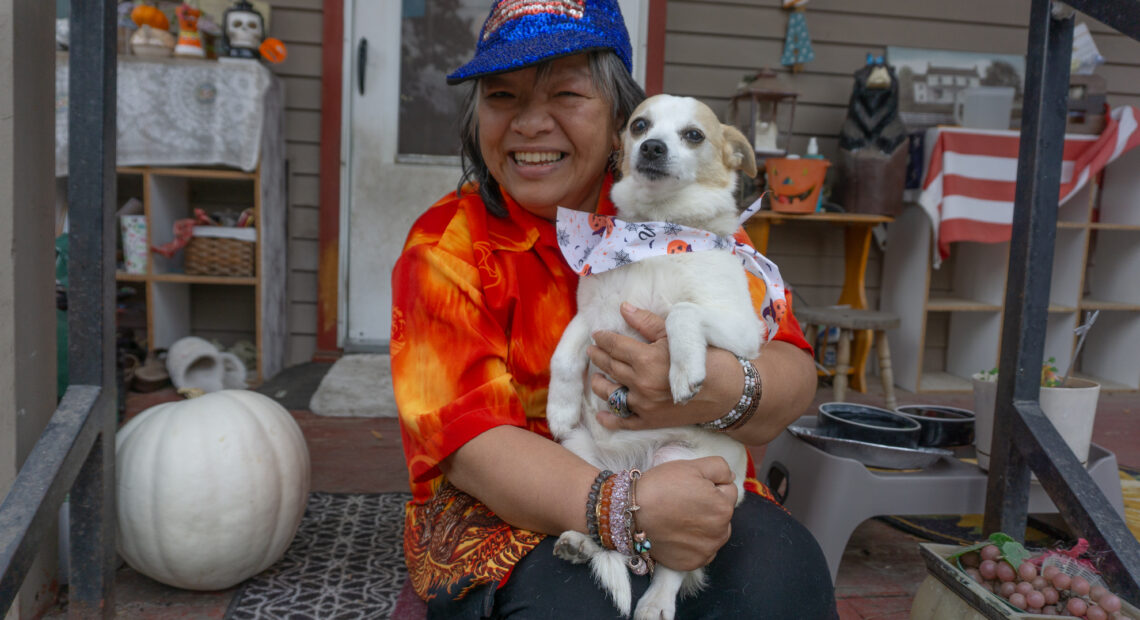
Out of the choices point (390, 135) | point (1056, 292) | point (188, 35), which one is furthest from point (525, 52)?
point (1056, 292)

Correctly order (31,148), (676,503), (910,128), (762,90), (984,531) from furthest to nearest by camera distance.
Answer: (910,128), (762,90), (984,531), (31,148), (676,503)

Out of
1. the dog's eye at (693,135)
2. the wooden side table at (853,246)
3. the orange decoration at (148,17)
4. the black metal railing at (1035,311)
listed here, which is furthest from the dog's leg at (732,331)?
the orange decoration at (148,17)

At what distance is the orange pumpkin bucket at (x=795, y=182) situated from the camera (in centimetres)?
348

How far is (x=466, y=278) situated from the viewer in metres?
1.31

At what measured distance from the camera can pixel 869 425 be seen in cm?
183

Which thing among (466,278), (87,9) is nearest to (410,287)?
(466,278)

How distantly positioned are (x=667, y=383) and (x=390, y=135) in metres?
2.93

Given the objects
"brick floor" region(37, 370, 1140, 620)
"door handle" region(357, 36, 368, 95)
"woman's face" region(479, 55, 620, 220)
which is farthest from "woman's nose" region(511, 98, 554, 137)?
"door handle" region(357, 36, 368, 95)

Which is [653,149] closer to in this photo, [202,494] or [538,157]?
[538,157]

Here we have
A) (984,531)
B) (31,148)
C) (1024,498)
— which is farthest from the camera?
(984,531)

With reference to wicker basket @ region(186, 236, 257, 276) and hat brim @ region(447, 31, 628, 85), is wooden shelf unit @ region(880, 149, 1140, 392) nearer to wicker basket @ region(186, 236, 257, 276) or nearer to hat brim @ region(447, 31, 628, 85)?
hat brim @ region(447, 31, 628, 85)

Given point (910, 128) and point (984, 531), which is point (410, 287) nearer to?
point (984, 531)

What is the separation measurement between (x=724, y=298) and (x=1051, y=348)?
3843 mm

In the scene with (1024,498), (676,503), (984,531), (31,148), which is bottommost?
(984,531)
